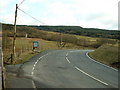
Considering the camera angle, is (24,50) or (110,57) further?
(24,50)

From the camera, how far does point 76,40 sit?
87062 millimetres

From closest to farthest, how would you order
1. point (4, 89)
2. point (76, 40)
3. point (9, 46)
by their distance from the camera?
point (4, 89)
point (9, 46)
point (76, 40)

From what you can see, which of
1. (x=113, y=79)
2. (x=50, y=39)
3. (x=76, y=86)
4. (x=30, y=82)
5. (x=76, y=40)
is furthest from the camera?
(x=50, y=39)

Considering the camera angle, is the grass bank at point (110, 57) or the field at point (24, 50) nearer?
the grass bank at point (110, 57)

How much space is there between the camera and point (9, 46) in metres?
48.3

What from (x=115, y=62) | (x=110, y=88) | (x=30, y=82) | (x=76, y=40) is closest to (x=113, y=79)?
(x=110, y=88)

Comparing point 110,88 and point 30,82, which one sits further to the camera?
point 30,82

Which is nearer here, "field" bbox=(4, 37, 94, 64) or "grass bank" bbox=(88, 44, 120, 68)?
"grass bank" bbox=(88, 44, 120, 68)

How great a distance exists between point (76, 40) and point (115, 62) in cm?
6498

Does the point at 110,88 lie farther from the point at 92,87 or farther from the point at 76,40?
the point at 76,40

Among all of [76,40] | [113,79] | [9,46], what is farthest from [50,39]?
[113,79]

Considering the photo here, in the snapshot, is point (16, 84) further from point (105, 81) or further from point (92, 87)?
point (105, 81)

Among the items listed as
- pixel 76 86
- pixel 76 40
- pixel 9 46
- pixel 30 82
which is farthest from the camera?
pixel 76 40

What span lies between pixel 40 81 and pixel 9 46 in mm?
36586
